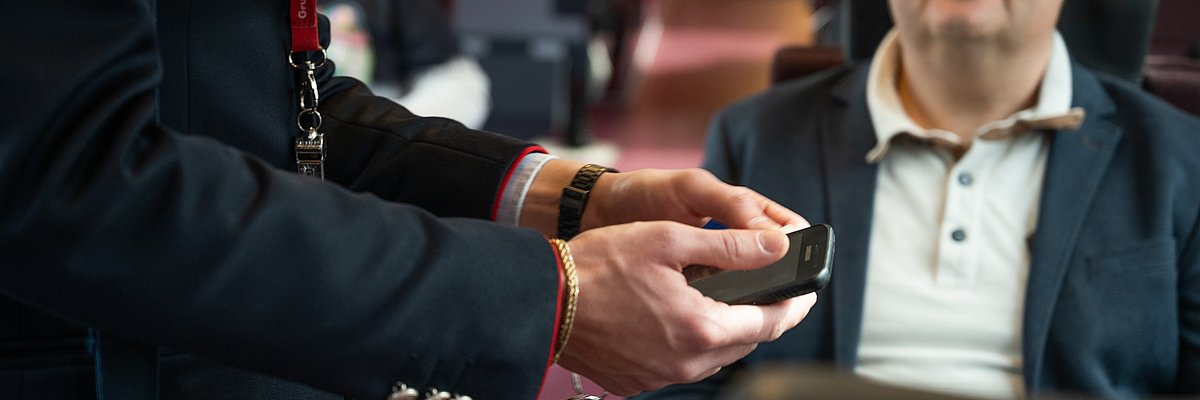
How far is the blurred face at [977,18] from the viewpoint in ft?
5.51

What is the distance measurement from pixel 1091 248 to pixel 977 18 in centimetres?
35

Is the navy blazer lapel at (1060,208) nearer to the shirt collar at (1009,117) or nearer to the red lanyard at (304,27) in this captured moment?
the shirt collar at (1009,117)

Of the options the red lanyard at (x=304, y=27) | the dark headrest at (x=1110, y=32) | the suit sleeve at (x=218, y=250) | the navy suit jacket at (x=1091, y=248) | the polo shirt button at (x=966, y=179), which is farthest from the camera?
the dark headrest at (x=1110, y=32)

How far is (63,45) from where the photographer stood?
70 cm

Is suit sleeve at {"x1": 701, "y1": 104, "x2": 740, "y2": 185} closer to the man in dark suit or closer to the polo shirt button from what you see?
the polo shirt button

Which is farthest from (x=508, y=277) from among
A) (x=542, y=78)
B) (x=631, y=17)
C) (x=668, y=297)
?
(x=631, y=17)

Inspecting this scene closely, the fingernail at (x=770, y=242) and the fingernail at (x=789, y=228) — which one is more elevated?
the fingernail at (x=770, y=242)

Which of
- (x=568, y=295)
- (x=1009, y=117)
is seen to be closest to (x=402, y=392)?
(x=568, y=295)

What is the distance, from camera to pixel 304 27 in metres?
0.94

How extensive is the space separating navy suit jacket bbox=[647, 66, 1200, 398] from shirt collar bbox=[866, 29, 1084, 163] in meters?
0.02

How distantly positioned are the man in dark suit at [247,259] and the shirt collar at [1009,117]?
33.7 inches

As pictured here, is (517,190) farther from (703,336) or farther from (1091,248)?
(1091,248)

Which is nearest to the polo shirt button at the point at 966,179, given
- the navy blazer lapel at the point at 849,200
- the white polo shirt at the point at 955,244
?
the white polo shirt at the point at 955,244

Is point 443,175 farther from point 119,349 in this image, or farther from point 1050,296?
point 1050,296
